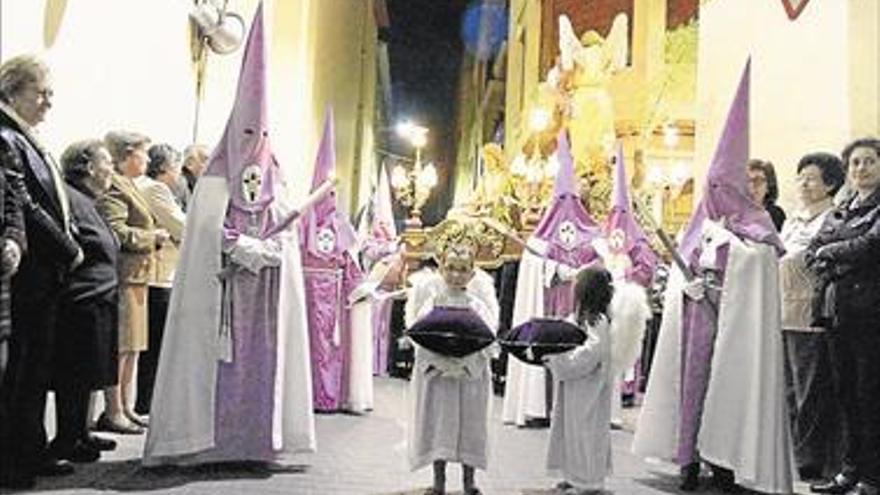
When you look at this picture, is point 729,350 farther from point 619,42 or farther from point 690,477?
point 619,42

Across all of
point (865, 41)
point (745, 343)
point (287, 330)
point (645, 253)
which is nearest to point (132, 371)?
point (287, 330)

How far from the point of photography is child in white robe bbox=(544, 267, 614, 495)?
4.10 metres

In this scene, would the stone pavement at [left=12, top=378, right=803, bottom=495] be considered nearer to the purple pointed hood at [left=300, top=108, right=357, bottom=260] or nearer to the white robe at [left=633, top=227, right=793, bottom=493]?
the white robe at [left=633, top=227, right=793, bottom=493]

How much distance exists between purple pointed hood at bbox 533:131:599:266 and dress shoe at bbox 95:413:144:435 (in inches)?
119

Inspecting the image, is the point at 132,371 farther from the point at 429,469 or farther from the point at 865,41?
the point at 865,41

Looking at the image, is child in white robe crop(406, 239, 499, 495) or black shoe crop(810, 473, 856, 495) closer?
child in white robe crop(406, 239, 499, 495)

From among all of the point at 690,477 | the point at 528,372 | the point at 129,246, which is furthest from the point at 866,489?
the point at 129,246

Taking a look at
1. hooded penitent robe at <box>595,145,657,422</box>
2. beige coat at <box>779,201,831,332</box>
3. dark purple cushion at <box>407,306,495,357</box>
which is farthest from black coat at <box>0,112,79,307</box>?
hooded penitent robe at <box>595,145,657,422</box>

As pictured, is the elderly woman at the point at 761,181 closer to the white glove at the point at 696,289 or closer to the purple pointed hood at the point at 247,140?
the white glove at the point at 696,289

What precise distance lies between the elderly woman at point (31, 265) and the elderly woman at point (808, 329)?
341cm

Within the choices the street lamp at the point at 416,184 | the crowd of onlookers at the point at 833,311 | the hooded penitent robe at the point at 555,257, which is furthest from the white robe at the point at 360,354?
the street lamp at the point at 416,184

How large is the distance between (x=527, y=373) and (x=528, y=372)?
0.4 inches

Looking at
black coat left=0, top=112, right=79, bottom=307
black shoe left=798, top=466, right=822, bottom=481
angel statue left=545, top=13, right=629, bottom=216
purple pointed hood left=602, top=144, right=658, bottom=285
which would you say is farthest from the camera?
angel statue left=545, top=13, right=629, bottom=216

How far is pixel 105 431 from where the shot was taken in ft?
16.8
